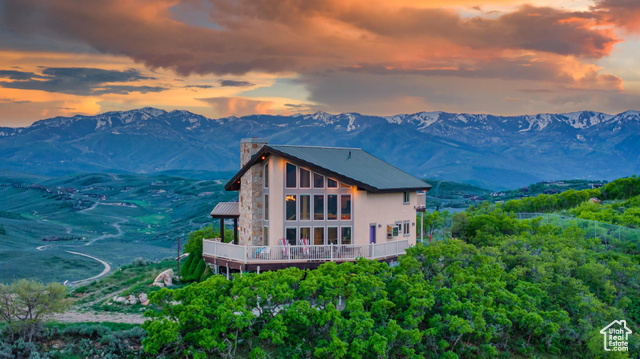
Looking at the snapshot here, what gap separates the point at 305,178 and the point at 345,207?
2502mm

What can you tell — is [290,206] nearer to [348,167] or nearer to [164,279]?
[348,167]

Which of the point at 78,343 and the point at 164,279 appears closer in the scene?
the point at 78,343

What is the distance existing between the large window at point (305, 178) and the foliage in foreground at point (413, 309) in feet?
20.3

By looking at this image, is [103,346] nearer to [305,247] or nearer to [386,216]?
[305,247]

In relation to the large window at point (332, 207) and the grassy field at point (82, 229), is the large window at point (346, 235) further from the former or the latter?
the grassy field at point (82, 229)

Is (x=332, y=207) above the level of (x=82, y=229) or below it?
above

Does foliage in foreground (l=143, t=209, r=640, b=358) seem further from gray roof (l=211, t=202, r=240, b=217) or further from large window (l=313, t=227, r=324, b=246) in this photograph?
gray roof (l=211, t=202, r=240, b=217)

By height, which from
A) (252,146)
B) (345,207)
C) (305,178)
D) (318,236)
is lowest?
(318,236)

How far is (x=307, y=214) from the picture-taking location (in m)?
29.0

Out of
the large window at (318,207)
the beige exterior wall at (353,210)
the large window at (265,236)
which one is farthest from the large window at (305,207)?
the large window at (265,236)

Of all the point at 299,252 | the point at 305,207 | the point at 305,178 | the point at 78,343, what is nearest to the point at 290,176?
the point at 305,178

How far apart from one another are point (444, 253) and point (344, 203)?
560 centimetres

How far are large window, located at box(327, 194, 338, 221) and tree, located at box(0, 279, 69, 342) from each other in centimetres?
1301

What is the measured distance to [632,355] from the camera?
25344 mm
